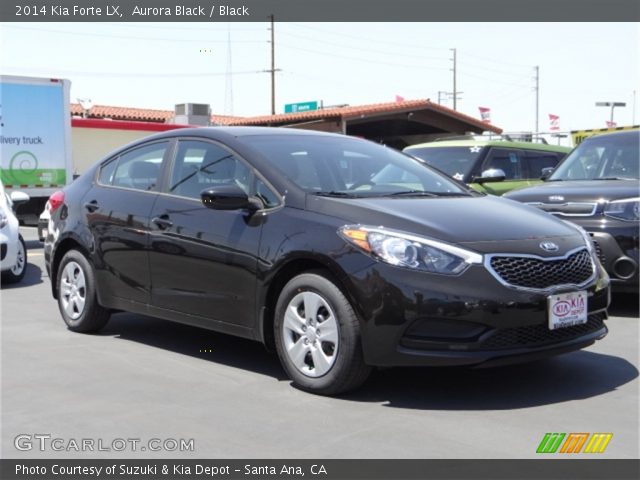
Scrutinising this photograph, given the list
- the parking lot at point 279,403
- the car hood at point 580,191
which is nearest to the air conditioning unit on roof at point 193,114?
the car hood at point 580,191

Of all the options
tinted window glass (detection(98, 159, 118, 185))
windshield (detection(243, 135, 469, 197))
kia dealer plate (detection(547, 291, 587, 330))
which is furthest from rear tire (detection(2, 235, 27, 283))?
kia dealer plate (detection(547, 291, 587, 330))

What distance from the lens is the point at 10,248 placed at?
9.74m

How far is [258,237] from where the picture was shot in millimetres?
5305

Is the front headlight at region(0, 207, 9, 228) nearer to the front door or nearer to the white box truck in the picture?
the front door

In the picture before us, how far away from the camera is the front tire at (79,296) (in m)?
6.73

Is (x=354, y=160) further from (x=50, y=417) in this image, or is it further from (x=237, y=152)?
(x=50, y=417)

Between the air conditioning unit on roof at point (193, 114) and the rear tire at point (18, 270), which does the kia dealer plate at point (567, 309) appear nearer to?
the rear tire at point (18, 270)

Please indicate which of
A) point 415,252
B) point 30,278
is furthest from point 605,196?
point 30,278

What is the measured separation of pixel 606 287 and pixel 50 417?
133 inches

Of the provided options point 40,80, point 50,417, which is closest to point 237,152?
point 50,417

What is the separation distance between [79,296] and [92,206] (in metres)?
0.72

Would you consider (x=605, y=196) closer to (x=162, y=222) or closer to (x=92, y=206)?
(x=162, y=222)

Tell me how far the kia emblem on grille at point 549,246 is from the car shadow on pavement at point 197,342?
1.78 meters
